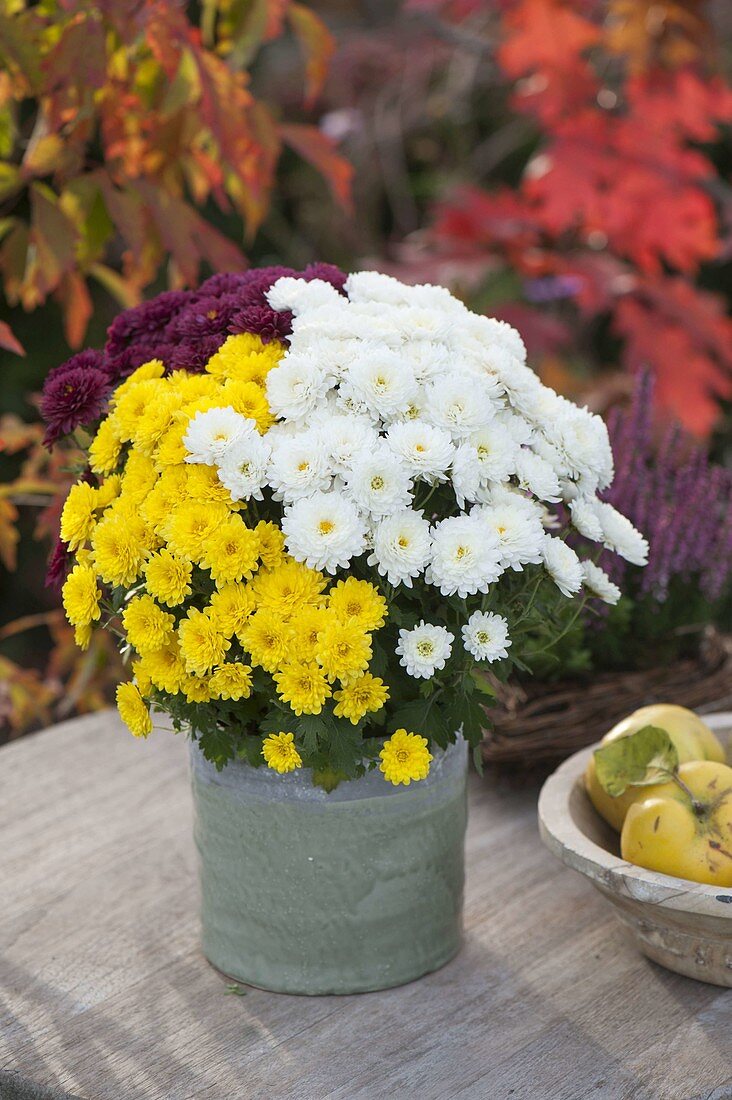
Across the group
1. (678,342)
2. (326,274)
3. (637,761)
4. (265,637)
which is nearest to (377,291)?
(326,274)

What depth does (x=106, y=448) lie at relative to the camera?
3.67 feet

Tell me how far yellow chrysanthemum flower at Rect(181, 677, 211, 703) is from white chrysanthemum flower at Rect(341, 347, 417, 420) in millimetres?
264

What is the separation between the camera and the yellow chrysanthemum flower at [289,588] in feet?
3.33

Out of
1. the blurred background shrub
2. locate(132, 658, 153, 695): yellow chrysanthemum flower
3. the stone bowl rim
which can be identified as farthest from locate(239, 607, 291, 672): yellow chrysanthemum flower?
the blurred background shrub

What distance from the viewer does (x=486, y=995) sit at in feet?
3.82

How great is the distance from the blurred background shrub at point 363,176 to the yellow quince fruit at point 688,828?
0.67 metres

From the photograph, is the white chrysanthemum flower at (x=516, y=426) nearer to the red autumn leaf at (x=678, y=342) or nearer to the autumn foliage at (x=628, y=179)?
the autumn foliage at (x=628, y=179)

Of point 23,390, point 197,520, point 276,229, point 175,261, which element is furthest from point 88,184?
point 276,229

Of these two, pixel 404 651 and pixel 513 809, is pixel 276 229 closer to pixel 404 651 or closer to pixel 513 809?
pixel 513 809

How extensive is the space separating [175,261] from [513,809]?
82 centimetres

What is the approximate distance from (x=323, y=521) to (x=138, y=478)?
0.18 m

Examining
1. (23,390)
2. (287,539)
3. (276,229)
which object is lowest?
(23,390)

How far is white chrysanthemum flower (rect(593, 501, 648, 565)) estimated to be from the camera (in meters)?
1.16

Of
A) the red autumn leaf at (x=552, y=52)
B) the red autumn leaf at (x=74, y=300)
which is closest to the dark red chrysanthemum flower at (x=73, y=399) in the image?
the red autumn leaf at (x=74, y=300)
